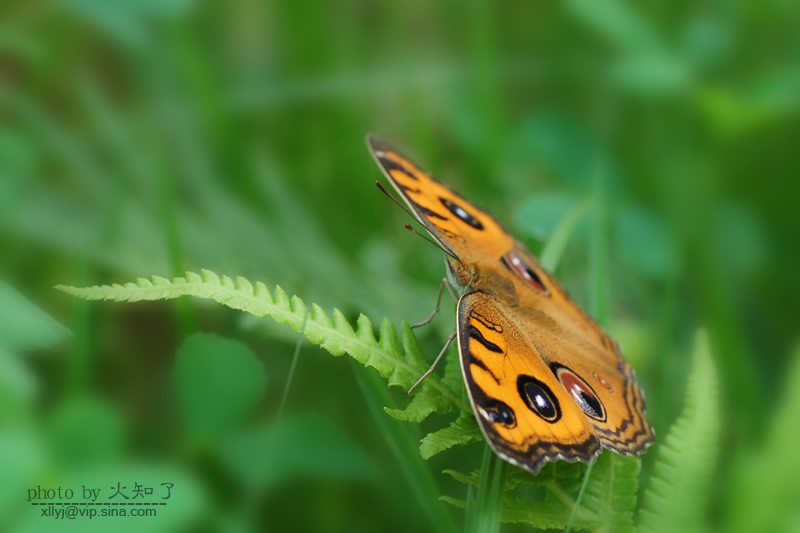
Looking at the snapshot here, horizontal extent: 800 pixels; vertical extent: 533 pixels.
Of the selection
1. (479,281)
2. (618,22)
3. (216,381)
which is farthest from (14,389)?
(618,22)

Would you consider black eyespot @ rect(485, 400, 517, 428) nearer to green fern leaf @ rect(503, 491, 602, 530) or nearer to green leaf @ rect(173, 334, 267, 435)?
green fern leaf @ rect(503, 491, 602, 530)

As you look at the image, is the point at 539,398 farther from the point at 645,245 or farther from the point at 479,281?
the point at 645,245

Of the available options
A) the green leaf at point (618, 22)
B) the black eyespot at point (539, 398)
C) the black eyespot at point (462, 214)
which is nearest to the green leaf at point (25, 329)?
the black eyespot at point (539, 398)

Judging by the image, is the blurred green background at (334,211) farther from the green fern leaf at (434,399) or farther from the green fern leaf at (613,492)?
the green fern leaf at (613,492)

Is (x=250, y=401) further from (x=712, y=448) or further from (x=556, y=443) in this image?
(x=712, y=448)

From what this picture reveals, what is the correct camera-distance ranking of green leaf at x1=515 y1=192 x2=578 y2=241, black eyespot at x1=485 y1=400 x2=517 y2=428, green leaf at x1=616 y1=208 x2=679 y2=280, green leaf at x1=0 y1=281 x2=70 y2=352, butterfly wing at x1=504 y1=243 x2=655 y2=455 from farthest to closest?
green leaf at x1=616 y1=208 x2=679 y2=280, green leaf at x1=515 y1=192 x2=578 y2=241, butterfly wing at x1=504 y1=243 x2=655 y2=455, black eyespot at x1=485 y1=400 x2=517 y2=428, green leaf at x1=0 y1=281 x2=70 y2=352

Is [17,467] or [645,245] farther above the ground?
[645,245]

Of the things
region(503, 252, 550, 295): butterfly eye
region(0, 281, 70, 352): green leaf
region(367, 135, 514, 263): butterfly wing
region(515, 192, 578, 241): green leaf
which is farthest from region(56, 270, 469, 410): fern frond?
region(515, 192, 578, 241): green leaf
